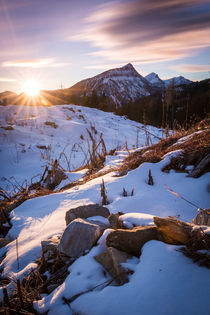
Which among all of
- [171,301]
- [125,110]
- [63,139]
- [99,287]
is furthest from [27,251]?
[125,110]

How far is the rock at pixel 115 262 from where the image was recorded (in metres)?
0.79

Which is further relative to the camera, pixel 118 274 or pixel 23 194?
pixel 23 194

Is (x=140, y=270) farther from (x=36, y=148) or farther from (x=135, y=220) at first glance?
(x=36, y=148)

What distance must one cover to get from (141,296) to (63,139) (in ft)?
27.4

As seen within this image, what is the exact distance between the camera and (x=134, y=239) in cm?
91

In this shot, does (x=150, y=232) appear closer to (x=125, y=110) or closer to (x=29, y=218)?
(x=29, y=218)

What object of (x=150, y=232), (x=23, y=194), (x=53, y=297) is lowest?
(x=23, y=194)

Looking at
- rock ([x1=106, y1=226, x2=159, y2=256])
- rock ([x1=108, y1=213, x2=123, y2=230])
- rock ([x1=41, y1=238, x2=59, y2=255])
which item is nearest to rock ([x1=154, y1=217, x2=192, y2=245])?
rock ([x1=106, y1=226, x2=159, y2=256])

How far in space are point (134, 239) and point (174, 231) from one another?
0.73ft

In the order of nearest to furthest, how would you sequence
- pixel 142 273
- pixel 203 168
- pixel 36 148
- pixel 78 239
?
pixel 142 273 → pixel 78 239 → pixel 203 168 → pixel 36 148

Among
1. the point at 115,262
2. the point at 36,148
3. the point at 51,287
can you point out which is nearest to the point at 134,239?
the point at 115,262

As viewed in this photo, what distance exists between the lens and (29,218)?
1873 mm

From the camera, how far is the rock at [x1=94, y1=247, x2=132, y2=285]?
2.60 feet

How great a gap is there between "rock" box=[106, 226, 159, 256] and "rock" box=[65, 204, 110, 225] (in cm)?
47
